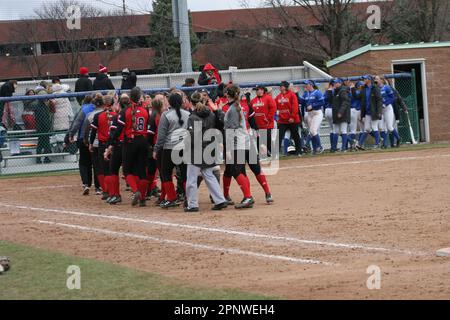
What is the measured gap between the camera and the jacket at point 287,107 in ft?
79.8

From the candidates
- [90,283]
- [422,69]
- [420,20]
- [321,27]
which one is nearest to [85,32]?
[321,27]

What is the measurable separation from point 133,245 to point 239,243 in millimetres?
1362

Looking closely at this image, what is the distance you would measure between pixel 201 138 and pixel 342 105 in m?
11.2

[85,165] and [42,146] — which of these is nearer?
[85,165]

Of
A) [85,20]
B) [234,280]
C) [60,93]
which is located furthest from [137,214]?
[85,20]

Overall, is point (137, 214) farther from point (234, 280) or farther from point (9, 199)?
point (234, 280)

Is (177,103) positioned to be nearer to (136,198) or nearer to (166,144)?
(166,144)

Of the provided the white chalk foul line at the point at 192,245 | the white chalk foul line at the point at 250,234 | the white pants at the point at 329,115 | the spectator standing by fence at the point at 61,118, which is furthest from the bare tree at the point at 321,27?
the white chalk foul line at the point at 192,245

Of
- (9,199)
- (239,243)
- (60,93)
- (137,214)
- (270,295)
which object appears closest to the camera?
(270,295)

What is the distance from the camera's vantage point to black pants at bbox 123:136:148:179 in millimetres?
16469

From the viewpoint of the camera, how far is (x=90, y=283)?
939 cm

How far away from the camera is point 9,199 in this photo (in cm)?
1800

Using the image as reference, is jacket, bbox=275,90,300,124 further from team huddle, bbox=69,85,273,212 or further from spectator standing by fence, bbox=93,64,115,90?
team huddle, bbox=69,85,273,212

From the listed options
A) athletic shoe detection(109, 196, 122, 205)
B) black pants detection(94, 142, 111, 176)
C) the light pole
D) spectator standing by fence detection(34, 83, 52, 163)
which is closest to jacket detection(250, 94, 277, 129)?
spectator standing by fence detection(34, 83, 52, 163)
